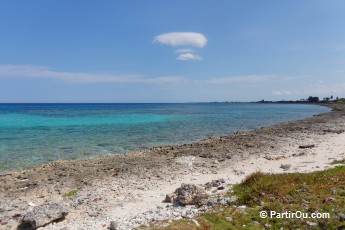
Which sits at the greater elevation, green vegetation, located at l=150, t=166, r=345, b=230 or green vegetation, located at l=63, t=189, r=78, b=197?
green vegetation, located at l=150, t=166, r=345, b=230

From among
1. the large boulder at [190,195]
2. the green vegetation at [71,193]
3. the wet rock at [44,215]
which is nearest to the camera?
the wet rock at [44,215]

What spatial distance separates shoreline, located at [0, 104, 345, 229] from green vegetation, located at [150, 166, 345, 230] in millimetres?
2683

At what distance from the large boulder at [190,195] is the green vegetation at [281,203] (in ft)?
4.21

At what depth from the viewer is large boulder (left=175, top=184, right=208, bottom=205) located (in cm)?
1184

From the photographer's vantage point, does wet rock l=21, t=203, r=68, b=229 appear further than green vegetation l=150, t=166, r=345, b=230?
Yes

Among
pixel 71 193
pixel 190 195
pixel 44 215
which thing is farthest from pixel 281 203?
pixel 71 193

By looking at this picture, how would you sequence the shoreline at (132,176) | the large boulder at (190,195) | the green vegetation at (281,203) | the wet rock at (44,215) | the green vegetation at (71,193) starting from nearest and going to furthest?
the green vegetation at (281,203) < the wet rock at (44,215) < the large boulder at (190,195) < the shoreline at (132,176) < the green vegetation at (71,193)

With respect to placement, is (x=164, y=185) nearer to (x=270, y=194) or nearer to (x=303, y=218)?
(x=270, y=194)

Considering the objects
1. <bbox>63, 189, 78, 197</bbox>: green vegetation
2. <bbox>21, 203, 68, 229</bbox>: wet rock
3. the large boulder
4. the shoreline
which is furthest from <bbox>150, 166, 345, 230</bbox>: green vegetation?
<bbox>63, 189, 78, 197</bbox>: green vegetation

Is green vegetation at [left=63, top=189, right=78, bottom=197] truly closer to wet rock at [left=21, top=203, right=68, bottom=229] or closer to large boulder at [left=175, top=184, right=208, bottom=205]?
wet rock at [left=21, top=203, right=68, bottom=229]

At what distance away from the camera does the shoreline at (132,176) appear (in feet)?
40.8

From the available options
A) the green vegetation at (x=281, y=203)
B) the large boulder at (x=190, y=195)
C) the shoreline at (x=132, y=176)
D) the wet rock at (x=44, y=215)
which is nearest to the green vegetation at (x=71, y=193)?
the shoreline at (x=132, y=176)

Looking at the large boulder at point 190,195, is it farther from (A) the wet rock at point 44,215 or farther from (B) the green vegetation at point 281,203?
(A) the wet rock at point 44,215

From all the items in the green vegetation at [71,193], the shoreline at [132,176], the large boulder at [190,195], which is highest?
the large boulder at [190,195]
